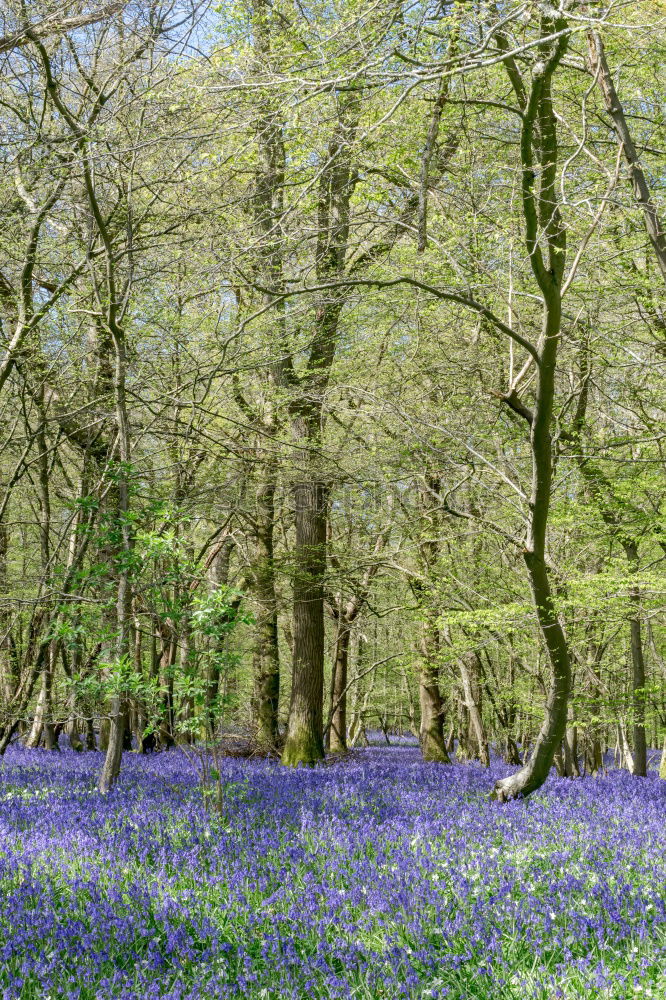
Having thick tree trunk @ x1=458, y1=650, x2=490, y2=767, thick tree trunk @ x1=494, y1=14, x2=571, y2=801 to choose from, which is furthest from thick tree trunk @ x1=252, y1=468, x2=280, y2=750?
thick tree trunk @ x1=494, y1=14, x2=571, y2=801

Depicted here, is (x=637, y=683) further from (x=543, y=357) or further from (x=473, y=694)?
Result: (x=543, y=357)

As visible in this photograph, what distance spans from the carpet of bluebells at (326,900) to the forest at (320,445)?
0.03 meters

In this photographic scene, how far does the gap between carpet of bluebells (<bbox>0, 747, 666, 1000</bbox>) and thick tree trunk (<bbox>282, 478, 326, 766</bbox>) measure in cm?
469

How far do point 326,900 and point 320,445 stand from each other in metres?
7.99

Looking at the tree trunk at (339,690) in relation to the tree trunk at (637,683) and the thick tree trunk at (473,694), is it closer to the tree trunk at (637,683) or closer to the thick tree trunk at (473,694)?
the thick tree trunk at (473,694)

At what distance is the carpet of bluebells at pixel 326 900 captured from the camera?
3570 mm

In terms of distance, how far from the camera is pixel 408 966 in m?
3.71

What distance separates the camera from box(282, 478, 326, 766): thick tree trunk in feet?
40.6

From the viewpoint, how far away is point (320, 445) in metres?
11.9

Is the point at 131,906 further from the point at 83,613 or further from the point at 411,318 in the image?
the point at 411,318

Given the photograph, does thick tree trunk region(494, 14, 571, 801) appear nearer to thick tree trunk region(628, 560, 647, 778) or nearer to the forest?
the forest

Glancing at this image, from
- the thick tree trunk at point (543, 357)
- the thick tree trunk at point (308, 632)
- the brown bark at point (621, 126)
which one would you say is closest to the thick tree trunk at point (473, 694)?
the thick tree trunk at point (308, 632)

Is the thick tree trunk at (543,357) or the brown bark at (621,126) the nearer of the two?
the brown bark at (621,126)

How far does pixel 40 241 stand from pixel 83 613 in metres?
4.83
